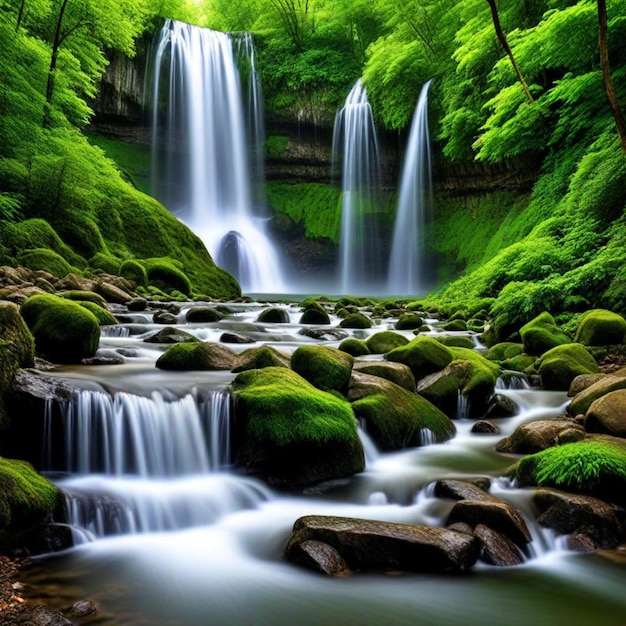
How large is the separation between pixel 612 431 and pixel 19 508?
4.88 meters

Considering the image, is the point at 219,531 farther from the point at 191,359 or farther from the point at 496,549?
the point at 191,359

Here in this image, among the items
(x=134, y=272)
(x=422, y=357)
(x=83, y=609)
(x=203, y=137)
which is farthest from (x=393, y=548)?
(x=203, y=137)

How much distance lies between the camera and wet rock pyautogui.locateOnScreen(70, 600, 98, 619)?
289 centimetres

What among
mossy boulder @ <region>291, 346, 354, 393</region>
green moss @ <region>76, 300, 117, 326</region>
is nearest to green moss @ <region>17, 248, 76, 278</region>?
green moss @ <region>76, 300, 117, 326</region>

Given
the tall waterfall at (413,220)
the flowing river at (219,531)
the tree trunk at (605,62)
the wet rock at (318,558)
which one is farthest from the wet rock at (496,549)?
the tall waterfall at (413,220)

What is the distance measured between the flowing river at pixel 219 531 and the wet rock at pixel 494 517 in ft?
0.45

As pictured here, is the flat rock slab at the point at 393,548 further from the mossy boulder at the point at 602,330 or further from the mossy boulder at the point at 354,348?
the mossy boulder at the point at 602,330

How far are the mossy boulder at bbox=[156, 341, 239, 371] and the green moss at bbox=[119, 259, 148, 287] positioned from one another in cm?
996

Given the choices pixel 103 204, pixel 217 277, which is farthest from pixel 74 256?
pixel 217 277

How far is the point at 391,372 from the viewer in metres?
6.73

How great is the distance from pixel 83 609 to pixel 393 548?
6.13 feet

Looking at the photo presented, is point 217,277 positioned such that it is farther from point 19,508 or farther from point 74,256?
point 19,508

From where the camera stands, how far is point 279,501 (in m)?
4.62

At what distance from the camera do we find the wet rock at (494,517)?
12.6ft
